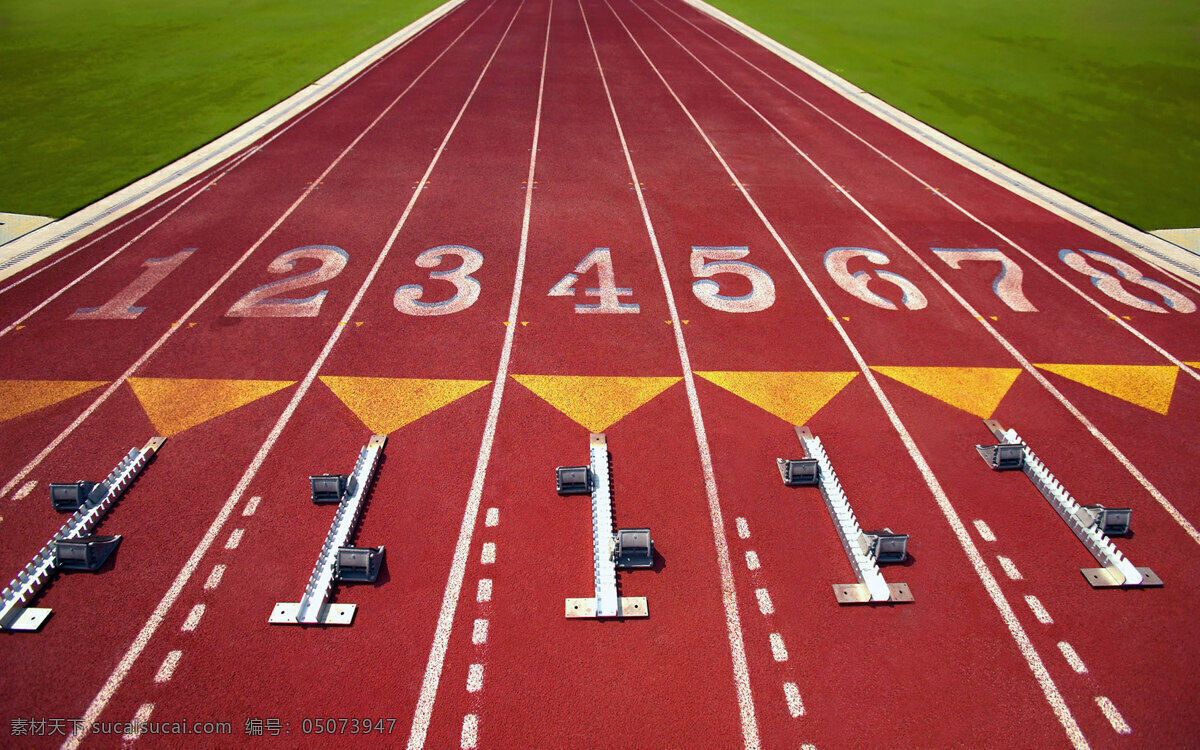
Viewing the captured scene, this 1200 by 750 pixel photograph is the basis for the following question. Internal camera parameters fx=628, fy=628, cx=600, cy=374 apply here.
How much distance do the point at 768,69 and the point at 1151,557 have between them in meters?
21.6

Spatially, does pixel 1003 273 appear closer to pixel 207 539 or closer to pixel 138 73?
pixel 207 539

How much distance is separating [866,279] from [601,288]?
4.75 m

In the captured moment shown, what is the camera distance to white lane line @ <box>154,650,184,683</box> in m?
5.42

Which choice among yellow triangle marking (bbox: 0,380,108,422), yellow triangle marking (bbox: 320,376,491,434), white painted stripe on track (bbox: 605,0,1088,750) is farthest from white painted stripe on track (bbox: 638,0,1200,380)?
yellow triangle marking (bbox: 0,380,108,422)

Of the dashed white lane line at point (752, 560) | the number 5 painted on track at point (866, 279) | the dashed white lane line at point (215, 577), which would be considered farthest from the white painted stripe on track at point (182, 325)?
the number 5 painted on track at point (866, 279)

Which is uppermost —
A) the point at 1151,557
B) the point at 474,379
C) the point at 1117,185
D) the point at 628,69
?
the point at 628,69

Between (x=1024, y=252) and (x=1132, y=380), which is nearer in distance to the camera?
(x=1132, y=380)

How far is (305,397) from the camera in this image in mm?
8430

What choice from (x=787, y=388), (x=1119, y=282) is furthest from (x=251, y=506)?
(x=1119, y=282)

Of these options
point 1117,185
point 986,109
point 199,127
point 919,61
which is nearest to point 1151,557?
point 1117,185

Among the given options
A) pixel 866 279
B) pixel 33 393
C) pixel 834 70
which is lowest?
pixel 33 393

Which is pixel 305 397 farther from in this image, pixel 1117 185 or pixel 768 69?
pixel 768 69

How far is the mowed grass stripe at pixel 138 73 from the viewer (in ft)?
48.3

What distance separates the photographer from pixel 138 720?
514cm
